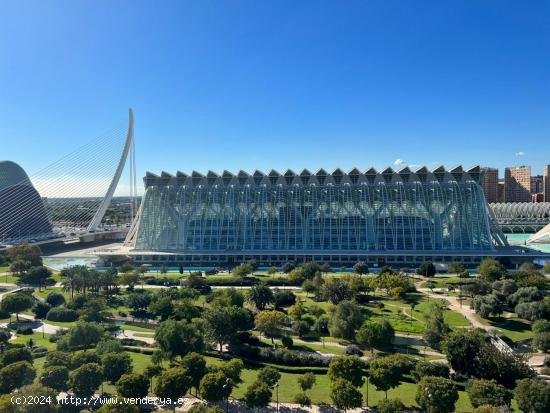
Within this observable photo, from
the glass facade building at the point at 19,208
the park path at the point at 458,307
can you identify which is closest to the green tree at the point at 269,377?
the park path at the point at 458,307

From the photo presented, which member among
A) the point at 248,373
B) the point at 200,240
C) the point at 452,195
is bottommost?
the point at 248,373

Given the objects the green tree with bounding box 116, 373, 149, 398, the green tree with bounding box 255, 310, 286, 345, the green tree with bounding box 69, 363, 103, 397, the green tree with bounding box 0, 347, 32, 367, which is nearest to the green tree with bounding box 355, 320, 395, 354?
the green tree with bounding box 255, 310, 286, 345

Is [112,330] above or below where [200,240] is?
below

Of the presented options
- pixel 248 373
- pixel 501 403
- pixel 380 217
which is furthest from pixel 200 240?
pixel 501 403

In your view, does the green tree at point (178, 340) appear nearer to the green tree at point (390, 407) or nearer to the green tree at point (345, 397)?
the green tree at point (345, 397)

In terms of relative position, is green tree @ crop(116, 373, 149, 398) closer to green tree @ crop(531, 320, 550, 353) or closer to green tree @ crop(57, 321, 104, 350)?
green tree @ crop(57, 321, 104, 350)

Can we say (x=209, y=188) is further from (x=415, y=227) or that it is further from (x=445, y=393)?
(x=445, y=393)

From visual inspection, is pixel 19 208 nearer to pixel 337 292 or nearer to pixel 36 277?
pixel 36 277
